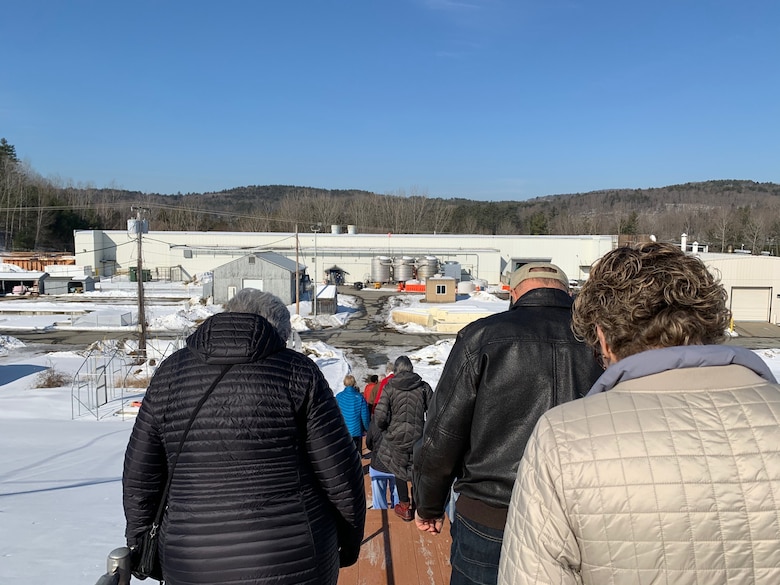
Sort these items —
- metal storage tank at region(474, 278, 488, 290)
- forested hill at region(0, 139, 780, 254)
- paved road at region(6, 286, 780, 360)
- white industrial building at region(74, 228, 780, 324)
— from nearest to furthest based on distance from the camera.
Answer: paved road at region(6, 286, 780, 360), metal storage tank at region(474, 278, 488, 290), white industrial building at region(74, 228, 780, 324), forested hill at region(0, 139, 780, 254)

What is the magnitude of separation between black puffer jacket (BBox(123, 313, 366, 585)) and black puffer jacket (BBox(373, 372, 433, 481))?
232 cm

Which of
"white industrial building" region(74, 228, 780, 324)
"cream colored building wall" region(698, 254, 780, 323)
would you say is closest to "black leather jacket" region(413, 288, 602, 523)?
"cream colored building wall" region(698, 254, 780, 323)

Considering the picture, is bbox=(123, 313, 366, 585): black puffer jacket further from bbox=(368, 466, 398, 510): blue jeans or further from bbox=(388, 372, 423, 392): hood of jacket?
bbox=(368, 466, 398, 510): blue jeans

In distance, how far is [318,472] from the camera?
191 centimetres

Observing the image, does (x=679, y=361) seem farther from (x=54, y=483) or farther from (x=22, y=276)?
(x=22, y=276)

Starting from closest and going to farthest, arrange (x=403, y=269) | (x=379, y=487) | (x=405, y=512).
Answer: (x=405, y=512) < (x=379, y=487) < (x=403, y=269)

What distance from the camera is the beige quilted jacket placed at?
108 cm

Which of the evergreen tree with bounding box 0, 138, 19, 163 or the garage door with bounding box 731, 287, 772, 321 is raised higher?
the evergreen tree with bounding box 0, 138, 19, 163

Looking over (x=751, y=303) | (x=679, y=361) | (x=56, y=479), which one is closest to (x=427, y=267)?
(x=751, y=303)

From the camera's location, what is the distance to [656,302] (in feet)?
4.22

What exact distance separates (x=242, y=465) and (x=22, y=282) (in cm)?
4083

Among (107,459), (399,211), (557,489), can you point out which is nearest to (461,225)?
(399,211)

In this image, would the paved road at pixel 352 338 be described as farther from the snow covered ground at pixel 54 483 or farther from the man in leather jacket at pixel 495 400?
the man in leather jacket at pixel 495 400

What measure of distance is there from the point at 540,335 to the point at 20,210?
228 feet
